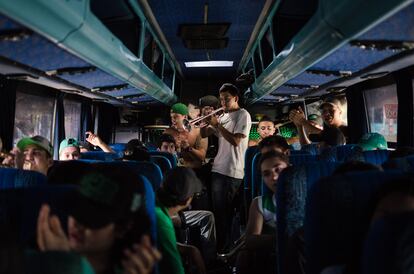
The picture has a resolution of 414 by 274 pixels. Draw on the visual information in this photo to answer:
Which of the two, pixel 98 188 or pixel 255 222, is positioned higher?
pixel 98 188

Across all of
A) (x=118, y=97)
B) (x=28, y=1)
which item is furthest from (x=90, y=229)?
(x=118, y=97)

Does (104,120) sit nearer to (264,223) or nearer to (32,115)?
Result: (32,115)

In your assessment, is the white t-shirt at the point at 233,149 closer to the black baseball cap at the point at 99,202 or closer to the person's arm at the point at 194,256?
the person's arm at the point at 194,256

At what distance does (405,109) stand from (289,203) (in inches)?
111

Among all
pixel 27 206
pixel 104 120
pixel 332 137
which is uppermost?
pixel 104 120

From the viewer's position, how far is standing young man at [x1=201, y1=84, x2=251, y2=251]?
4574mm

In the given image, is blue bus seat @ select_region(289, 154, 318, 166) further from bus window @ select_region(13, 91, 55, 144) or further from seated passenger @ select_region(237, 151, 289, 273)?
bus window @ select_region(13, 91, 55, 144)

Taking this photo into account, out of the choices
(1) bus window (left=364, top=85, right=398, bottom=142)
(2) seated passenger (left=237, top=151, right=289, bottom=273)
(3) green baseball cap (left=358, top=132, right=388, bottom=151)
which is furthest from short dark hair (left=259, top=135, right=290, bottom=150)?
(1) bus window (left=364, top=85, right=398, bottom=142)

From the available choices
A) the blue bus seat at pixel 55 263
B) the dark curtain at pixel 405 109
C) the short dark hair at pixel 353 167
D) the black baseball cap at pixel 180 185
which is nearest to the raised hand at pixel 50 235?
the blue bus seat at pixel 55 263

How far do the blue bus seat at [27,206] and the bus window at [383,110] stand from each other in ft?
14.2

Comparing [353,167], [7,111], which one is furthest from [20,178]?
[353,167]

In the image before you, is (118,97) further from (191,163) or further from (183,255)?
(183,255)

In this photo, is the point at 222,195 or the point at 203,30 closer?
the point at 222,195

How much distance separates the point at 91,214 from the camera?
4.72ft
